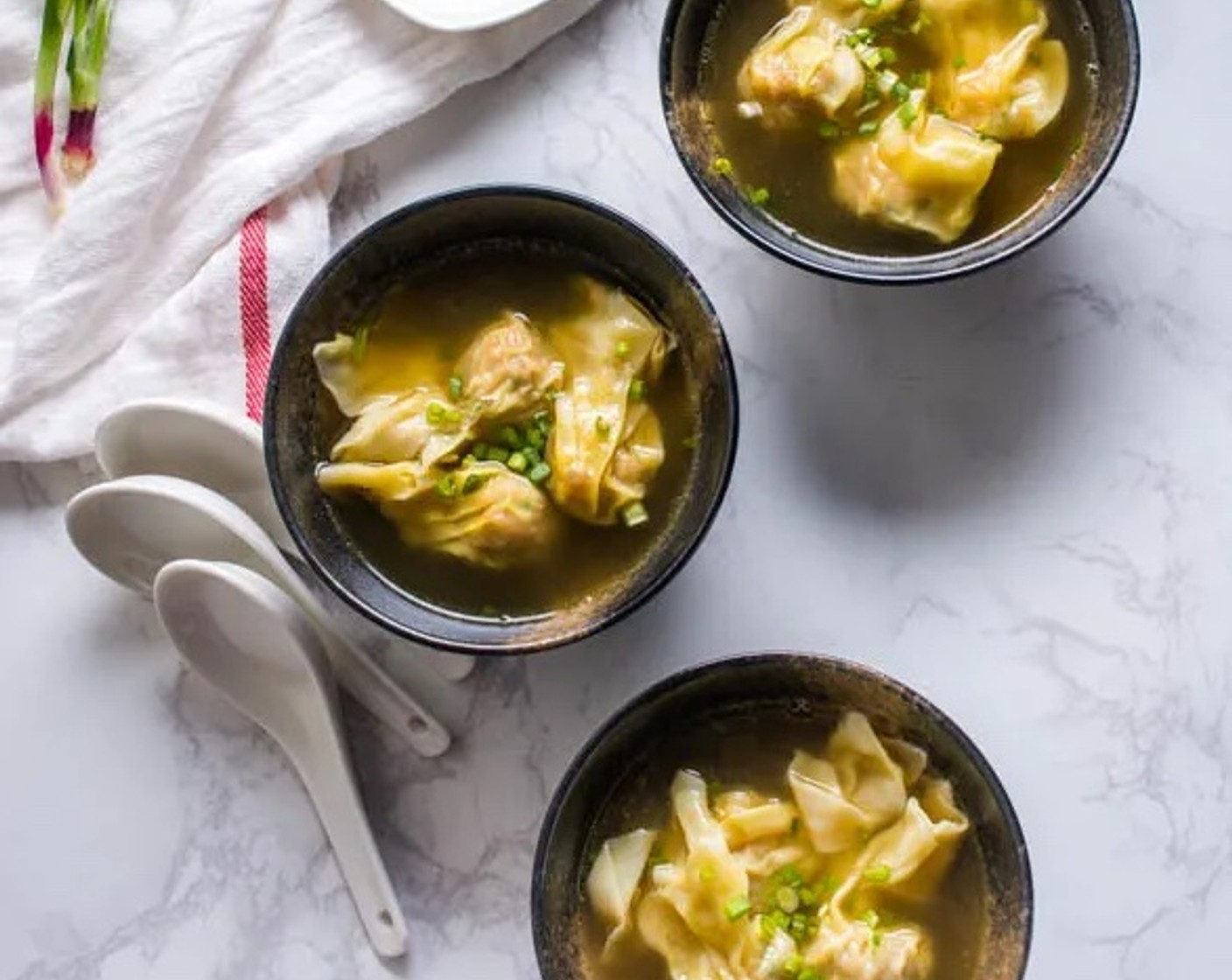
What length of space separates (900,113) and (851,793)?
759 millimetres

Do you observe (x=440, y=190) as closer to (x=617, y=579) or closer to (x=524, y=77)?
(x=524, y=77)

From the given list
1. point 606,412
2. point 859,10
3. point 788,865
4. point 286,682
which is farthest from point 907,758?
point 859,10

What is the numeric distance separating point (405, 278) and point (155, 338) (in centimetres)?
33

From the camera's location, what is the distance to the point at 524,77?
260cm

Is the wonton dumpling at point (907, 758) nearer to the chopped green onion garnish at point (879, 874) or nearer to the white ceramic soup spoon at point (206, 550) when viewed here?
the chopped green onion garnish at point (879, 874)

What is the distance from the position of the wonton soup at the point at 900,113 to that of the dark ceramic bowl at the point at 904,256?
0.02 m

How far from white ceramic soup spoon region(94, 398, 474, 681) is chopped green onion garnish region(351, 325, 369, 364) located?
15 centimetres

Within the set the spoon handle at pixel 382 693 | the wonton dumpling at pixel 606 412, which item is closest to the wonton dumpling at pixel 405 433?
the wonton dumpling at pixel 606 412

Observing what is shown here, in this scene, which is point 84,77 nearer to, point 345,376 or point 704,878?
point 345,376

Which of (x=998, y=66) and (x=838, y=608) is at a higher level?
(x=998, y=66)

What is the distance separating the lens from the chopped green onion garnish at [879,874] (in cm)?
237

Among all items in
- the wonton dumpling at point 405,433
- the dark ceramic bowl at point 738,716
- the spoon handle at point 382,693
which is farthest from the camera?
the spoon handle at point 382,693

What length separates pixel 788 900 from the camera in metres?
2.40

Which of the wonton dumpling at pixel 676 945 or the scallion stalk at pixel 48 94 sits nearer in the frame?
the wonton dumpling at pixel 676 945
